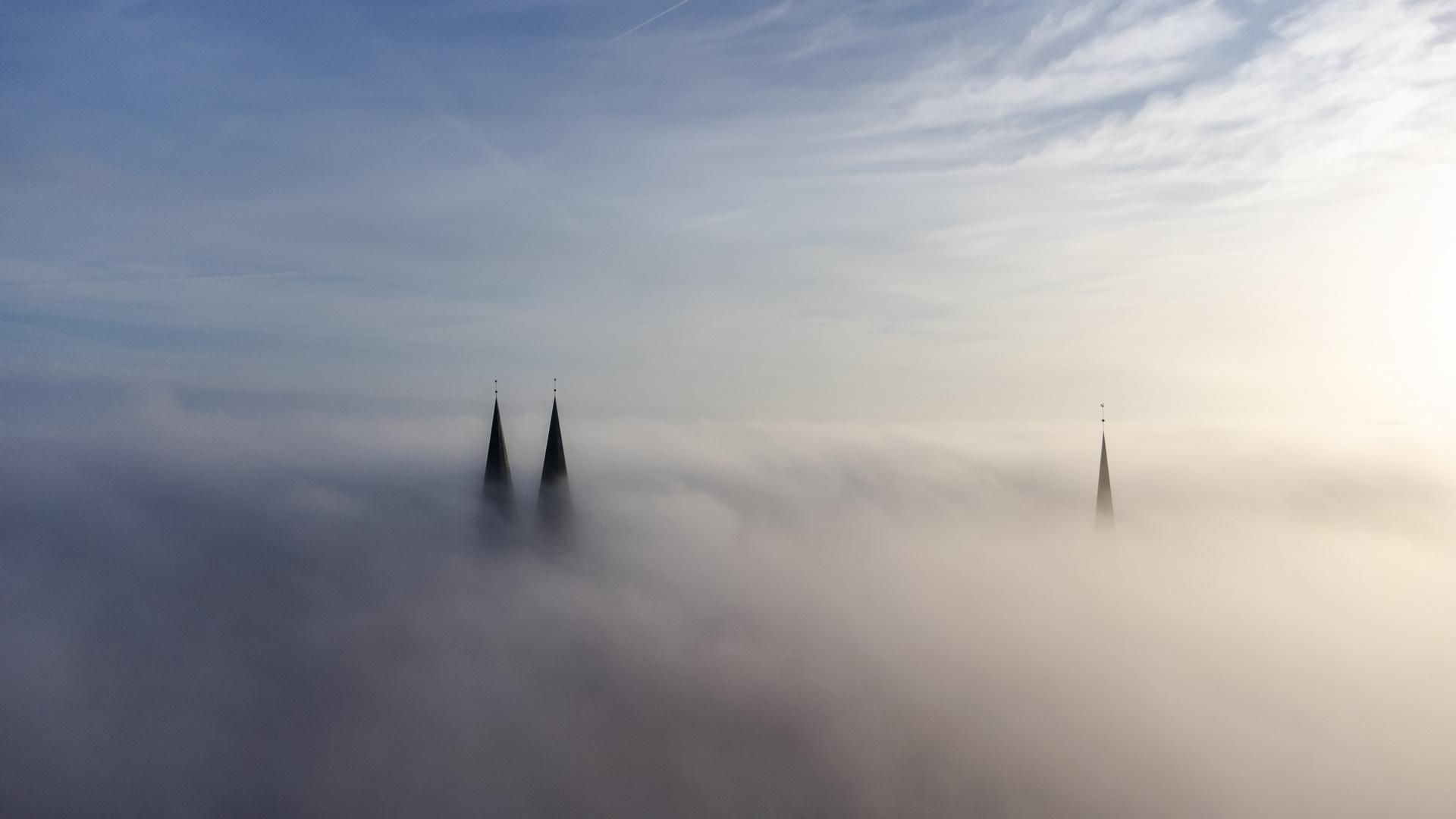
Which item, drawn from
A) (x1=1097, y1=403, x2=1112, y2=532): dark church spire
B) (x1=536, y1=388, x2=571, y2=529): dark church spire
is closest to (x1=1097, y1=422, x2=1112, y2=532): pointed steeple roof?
(x1=1097, y1=403, x2=1112, y2=532): dark church spire

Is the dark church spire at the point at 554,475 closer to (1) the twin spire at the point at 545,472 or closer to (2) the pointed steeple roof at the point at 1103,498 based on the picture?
(1) the twin spire at the point at 545,472

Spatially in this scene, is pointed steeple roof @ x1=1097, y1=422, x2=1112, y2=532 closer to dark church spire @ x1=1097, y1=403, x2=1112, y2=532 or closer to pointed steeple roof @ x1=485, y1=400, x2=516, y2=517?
dark church spire @ x1=1097, y1=403, x2=1112, y2=532

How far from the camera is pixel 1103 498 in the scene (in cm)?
5666

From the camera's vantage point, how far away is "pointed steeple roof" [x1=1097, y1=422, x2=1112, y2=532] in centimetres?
5534

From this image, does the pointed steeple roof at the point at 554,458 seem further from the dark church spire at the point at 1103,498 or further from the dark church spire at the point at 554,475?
the dark church spire at the point at 1103,498

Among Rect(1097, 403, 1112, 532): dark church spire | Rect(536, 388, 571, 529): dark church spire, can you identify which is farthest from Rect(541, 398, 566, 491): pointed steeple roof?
Rect(1097, 403, 1112, 532): dark church spire

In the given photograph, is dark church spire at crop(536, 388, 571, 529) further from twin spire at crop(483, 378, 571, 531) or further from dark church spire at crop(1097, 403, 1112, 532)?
dark church spire at crop(1097, 403, 1112, 532)

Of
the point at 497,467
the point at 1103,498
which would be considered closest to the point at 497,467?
the point at 497,467

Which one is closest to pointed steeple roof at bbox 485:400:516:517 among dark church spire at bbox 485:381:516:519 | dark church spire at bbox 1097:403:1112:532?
dark church spire at bbox 485:381:516:519

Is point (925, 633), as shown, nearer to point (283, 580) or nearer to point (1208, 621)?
point (1208, 621)

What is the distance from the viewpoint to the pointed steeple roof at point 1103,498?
182 feet

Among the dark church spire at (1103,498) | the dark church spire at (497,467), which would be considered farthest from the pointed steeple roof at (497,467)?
the dark church spire at (1103,498)

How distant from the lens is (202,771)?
270 ft

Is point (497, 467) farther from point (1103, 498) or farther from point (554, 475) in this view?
point (1103, 498)
